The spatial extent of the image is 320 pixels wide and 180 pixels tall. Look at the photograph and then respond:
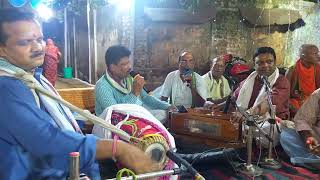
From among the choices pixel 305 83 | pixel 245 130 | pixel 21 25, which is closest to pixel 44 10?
pixel 305 83

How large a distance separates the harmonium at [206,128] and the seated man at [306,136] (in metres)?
0.79

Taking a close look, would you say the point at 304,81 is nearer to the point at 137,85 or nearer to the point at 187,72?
the point at 187,72

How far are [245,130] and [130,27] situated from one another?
6977 millimetres

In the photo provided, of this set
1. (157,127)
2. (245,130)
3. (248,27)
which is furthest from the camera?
(248,27)

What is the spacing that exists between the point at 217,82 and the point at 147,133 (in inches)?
178

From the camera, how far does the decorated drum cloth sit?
2.41 metres

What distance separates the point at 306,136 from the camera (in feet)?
14.1

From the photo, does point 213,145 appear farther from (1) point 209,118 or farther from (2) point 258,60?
(2) point 258,60

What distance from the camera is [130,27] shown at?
10633 mm

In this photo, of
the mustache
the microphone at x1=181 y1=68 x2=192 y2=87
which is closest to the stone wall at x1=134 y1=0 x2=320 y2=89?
the microphone at x1=181 y1=68 x2=192 y2=87

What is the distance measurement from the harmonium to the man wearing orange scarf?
2880 millimetres

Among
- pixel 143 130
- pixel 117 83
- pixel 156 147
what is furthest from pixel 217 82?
pixel 156 147

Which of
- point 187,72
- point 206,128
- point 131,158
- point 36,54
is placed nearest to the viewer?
point 131,158

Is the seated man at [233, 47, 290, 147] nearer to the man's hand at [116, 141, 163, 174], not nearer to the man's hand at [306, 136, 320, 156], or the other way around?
the man's hand at [306, 136, 320, 156]
